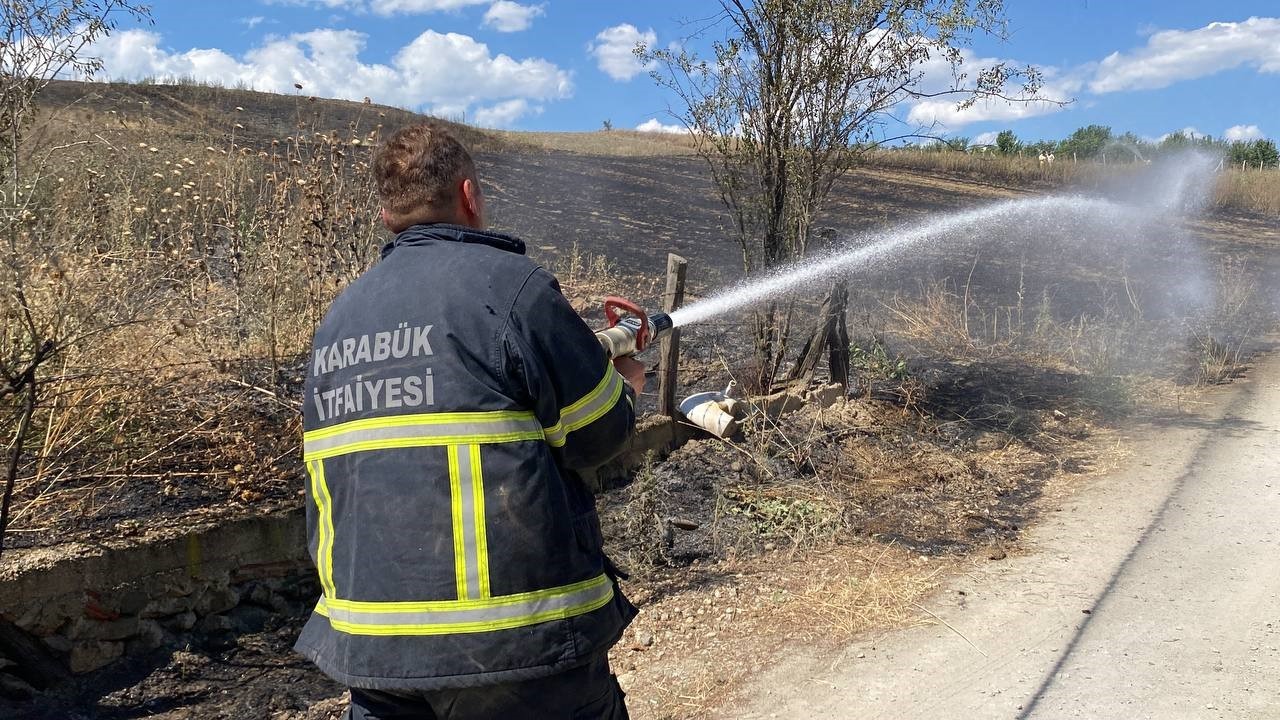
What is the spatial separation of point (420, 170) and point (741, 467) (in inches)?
164

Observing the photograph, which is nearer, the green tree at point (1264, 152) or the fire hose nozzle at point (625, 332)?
the fire hose nozzle at point (625, 332)

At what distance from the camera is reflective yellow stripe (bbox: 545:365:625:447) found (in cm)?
178

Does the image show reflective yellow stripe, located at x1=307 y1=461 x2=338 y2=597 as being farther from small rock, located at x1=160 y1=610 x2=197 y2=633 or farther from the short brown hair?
small rock, located at x1=160 y1=610 x2=197 y2=633

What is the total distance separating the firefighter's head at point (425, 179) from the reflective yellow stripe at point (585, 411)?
0.47m

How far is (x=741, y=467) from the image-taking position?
5.74 metres

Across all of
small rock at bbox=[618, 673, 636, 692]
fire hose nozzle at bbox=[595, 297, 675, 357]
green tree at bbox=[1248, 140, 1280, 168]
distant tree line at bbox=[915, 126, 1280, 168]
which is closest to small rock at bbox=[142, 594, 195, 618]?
small rock at bbox=[618, 673, 636, 692]

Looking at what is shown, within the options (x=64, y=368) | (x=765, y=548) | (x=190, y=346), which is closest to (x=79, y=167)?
(x=190, y=346)

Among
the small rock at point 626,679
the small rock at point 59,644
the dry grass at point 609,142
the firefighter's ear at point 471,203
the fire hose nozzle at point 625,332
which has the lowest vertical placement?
the small rock at point 626,679

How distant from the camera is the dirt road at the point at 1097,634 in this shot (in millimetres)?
3287

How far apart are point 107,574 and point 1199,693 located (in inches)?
166

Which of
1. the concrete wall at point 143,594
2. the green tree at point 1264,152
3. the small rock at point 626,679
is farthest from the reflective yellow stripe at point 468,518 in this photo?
the green tree at point 1264,152

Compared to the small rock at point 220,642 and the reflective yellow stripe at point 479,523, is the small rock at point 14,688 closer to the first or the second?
the small rock at point 220,642

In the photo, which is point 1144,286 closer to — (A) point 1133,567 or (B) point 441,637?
(A) point 1133,567

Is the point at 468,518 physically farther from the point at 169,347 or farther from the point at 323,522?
the point at 169,347
